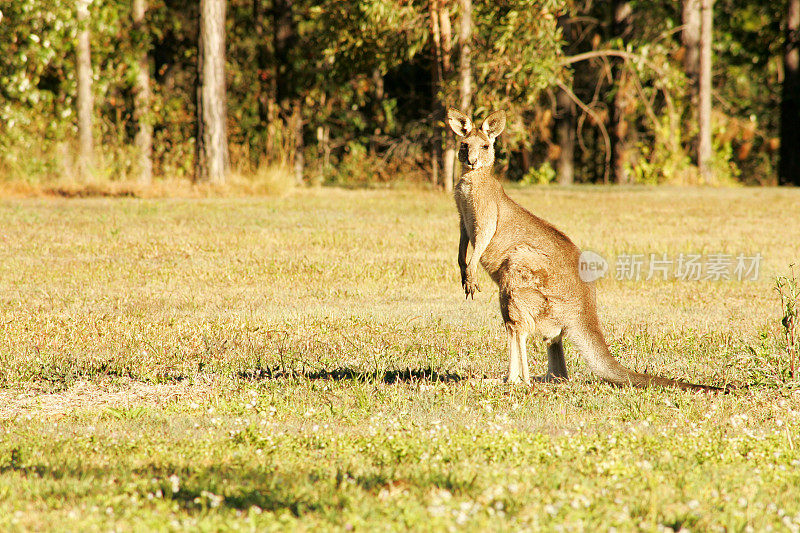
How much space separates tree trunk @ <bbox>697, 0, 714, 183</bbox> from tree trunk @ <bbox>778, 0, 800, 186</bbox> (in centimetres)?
330

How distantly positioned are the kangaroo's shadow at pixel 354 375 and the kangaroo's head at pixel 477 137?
1.43 metres

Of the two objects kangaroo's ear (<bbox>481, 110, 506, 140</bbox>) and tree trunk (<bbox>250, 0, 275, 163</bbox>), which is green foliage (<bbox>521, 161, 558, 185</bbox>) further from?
kangaroo's ear (<bbox>481, 110, 506, 140</bbox>)

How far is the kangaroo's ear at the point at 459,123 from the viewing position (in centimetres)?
638

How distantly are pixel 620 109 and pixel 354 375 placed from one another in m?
21.3

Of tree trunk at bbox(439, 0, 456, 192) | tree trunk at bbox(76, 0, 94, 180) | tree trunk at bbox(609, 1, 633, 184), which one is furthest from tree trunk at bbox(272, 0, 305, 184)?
tree trunk at bbox(609, 1, 633, 184)

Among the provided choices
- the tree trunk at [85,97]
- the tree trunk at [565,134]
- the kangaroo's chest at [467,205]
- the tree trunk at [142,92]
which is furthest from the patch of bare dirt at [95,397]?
the tree trunk at [565,134]

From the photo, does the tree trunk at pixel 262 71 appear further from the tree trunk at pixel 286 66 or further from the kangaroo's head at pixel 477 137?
the kangaroo's head at pixel 477 137

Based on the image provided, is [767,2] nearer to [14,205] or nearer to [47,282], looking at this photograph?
[14,205]

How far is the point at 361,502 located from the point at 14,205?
45.5 ft

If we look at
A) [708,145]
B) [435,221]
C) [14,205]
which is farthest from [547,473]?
[708,145]

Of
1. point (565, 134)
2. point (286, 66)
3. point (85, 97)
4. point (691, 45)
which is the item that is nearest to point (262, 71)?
point (286, 66)

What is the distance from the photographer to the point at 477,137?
6289mm

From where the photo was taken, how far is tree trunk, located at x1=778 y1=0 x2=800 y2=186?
27141 mm

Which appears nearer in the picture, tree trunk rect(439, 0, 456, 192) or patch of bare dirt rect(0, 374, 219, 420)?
patch of bare dirt rect(0, 374, 219, 420)
